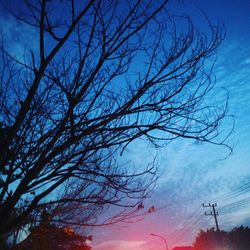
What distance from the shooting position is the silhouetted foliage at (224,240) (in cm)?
4988

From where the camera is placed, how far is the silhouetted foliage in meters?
49.9

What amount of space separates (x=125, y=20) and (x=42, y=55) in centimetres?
133

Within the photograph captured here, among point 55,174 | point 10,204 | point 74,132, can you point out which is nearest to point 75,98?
point 74,132

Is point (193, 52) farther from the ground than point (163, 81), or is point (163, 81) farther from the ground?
point (193, 52)

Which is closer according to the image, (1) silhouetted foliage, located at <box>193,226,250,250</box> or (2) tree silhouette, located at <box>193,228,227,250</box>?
(1) silhouetted foliage, located at <box>193,226,250,250</box>

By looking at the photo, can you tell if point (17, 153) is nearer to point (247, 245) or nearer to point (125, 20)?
point (125, 20)

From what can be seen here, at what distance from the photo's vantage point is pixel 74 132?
486 cm

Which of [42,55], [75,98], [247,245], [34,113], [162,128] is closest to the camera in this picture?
[42,55]

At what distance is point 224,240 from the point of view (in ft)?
177

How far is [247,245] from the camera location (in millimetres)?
49031

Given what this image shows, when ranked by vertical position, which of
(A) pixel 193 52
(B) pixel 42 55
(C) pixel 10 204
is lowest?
(C) pixel 10 204

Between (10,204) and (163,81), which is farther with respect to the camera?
(163,81)

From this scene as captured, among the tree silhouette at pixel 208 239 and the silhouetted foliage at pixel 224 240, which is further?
the tree silhouette at pixel 208 239

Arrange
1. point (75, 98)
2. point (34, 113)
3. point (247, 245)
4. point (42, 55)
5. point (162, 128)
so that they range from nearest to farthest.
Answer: point (42, 55)
point (75, 98)
point (162, 128)
point (34, 113)
point (247, 245)
